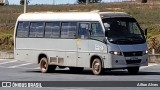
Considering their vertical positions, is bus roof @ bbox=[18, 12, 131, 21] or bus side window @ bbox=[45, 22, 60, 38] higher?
bus roof @ bbox=[18, 12, 131, 21]

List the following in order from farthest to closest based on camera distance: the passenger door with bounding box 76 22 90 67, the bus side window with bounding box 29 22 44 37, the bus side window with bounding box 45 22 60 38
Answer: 1. the bus side window with bounding box 29 22 44 37
2. the bus side window with bounding box 45 22 60 38
3. the passenger door with bounding box 76 22 90 67

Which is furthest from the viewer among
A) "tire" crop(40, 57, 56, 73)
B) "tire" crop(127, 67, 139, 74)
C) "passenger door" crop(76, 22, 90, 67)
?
"tire" crop(40, 57, 56, 73)

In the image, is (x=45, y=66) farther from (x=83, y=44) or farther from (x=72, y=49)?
(x=83, y=44)

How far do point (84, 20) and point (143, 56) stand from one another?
3.01 metres

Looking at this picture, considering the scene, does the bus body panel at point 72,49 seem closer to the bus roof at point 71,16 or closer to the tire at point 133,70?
the bus roof at point 71,16

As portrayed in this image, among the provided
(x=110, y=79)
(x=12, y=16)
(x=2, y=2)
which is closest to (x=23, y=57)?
(x=110, y=79)

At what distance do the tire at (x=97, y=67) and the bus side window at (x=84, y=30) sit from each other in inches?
46.3

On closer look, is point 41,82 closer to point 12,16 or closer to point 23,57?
point 23,57

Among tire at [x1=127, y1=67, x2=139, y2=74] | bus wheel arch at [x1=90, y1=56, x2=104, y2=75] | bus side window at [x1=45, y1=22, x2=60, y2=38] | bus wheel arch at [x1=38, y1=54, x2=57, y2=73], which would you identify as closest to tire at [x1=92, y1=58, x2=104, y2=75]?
bus wheel arch at [x1=90, y1=56, x2=104, y2=75]

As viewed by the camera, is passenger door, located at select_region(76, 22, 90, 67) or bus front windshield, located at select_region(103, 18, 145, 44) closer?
bus front windshield, located at select_region(103, 18, 145, 44)

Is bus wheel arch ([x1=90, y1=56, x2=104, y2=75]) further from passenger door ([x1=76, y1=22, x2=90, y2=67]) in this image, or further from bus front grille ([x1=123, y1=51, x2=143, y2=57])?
bus front grille ([x1=123, y1=51, x2=143, y2=57])

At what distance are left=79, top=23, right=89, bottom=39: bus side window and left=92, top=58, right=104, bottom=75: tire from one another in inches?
46.3

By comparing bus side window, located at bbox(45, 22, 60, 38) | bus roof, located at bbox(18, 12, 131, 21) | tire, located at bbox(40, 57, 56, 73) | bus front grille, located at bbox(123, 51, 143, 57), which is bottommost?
tire, located at bbox(40, 57, 56, 73)

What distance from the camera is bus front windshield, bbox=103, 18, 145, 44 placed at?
81.1ft
